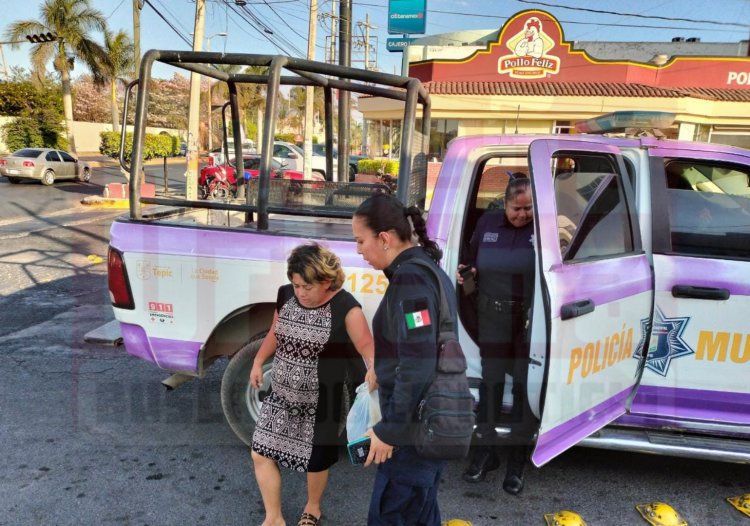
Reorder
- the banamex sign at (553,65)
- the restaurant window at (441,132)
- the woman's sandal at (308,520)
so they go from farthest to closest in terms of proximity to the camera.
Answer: the restaurant window at (441,132) < the banamex sign at (553,65) < the woman's sandal at (308,520)

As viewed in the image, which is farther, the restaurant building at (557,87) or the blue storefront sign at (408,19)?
the blue storefront sign at (408,19)

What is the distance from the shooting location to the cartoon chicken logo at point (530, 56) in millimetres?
19828

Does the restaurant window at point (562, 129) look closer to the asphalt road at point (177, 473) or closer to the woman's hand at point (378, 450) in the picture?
the asphalt road at point (177, 473)

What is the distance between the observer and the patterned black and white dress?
7.97 ft

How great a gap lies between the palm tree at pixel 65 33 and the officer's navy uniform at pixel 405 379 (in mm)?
31651

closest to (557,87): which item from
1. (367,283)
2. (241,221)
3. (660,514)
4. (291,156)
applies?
(291,156)

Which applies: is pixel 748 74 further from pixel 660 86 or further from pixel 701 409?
pixel 701 409

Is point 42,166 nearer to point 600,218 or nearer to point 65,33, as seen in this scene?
point 65,33

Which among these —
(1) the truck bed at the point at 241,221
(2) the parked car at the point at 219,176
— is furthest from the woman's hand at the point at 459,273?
(2) the parked car at the point at 219,176

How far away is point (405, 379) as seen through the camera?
69.3 inches

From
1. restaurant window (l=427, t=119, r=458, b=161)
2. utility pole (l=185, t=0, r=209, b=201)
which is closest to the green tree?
restaurant window (l=427, t=119, r=458, b=161)

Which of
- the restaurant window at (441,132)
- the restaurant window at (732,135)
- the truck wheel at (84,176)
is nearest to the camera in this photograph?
the restaurant window at (441,132)

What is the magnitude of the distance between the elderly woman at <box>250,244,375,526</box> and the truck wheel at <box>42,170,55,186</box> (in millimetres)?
22083

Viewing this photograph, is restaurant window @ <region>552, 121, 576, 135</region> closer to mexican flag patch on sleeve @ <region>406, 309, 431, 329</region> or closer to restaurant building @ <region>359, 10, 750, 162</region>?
restaurant building @ <region>359, 10, 750, 162</region>
